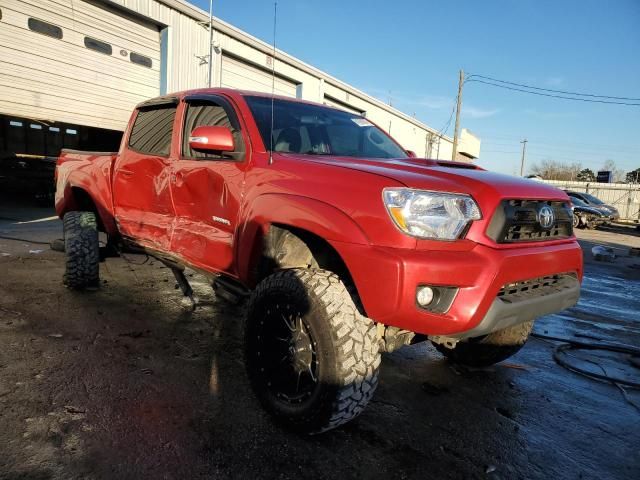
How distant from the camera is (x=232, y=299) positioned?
9.64ft

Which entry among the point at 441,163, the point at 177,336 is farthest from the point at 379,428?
the point at 177,336

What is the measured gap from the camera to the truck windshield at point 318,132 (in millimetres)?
2951

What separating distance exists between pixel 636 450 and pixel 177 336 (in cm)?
317

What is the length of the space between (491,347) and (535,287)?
3.04 ft

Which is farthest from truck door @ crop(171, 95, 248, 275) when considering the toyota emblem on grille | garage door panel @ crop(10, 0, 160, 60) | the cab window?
garage door panel @ crop(10, 0, 160, 60)

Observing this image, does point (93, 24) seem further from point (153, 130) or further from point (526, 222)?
point (526, 222)

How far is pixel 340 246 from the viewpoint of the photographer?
2092 millimetres

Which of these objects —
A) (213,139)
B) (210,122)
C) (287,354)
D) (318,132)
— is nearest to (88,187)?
(210,122)

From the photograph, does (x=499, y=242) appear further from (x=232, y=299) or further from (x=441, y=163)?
(x=232, y=299)

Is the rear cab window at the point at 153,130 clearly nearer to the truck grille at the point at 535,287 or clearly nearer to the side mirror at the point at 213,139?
the side mirror at the point at 213,139

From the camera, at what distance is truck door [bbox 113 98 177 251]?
11.3ft

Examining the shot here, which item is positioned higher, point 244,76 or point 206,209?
point 244,76

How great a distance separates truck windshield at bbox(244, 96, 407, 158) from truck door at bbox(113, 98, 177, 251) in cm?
96

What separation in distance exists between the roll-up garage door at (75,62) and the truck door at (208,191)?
882 cm
